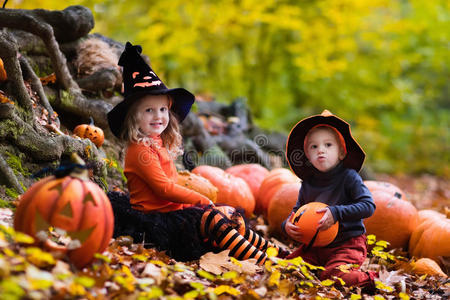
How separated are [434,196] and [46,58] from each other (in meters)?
7.99

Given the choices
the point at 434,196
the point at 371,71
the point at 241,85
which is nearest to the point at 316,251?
the point at 434,196

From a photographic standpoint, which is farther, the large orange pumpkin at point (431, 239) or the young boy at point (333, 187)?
the large orange pumpkin at point (431, 239)

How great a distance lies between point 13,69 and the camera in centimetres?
371

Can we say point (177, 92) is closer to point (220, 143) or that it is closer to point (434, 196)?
point (220, 143)

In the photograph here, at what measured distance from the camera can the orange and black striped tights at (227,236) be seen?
10.7ft

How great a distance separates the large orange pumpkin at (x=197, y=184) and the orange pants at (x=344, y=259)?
1.18 m

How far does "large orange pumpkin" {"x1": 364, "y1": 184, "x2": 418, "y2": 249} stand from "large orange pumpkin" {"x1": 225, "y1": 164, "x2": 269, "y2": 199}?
5.36 feet

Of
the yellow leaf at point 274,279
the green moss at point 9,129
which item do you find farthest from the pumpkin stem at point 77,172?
the green moss at point 9,129

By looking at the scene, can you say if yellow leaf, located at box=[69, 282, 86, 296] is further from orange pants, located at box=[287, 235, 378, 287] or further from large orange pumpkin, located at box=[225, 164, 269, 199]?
large orange pumpkin, located at box=[225, 164, 269, 199]

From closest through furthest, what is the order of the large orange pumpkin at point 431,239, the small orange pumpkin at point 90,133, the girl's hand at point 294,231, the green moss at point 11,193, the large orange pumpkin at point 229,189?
the green moss at point 11,193 < the girl's hand at point 294,231 < the large orange pumpkin at point 431,239 < the small orange pumpkin at point 90,133 < the large orange pumpkin at point 229,189

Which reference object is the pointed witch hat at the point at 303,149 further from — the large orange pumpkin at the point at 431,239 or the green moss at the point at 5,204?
the green moss at the point at 5,204

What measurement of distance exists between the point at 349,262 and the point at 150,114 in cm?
194

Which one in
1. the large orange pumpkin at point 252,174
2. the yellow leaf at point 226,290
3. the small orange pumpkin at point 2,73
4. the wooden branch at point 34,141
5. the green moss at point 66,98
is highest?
the small orange pumpkin at point 2,73

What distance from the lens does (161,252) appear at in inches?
120
